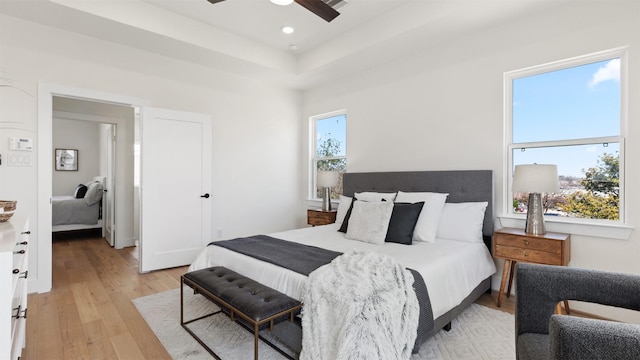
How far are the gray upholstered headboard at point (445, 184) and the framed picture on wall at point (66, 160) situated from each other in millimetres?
7702

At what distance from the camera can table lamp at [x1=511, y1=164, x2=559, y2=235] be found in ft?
8.55

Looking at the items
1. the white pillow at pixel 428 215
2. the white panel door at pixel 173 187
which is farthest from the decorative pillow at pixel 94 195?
the white pillow at pixel 428 215

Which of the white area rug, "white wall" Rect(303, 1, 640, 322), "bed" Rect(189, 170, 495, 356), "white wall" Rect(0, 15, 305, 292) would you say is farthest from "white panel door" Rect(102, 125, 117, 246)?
"white wall" Rect(303, 1, 640, 322)

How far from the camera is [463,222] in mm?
3055

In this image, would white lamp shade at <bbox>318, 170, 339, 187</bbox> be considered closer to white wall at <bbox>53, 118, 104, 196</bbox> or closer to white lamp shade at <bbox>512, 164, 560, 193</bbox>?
white lamp shade at <bbox>512, 164, 560, 193</bbox>

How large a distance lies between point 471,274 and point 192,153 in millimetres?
3568

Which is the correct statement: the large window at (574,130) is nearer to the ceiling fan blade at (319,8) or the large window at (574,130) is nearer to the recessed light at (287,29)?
the ceiling fan blade at (319,8)

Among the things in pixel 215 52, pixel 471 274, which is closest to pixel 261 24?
pixel 215 52

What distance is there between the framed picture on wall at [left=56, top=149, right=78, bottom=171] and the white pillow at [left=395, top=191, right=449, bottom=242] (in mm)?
8639

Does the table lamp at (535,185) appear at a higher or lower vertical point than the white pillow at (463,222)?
higher

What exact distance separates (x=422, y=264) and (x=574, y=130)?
6.56 feet

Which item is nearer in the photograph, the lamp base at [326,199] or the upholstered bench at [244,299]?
the upholstered bench at [244,299]

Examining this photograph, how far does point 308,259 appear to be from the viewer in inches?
90.9

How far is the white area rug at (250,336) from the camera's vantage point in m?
2.08
